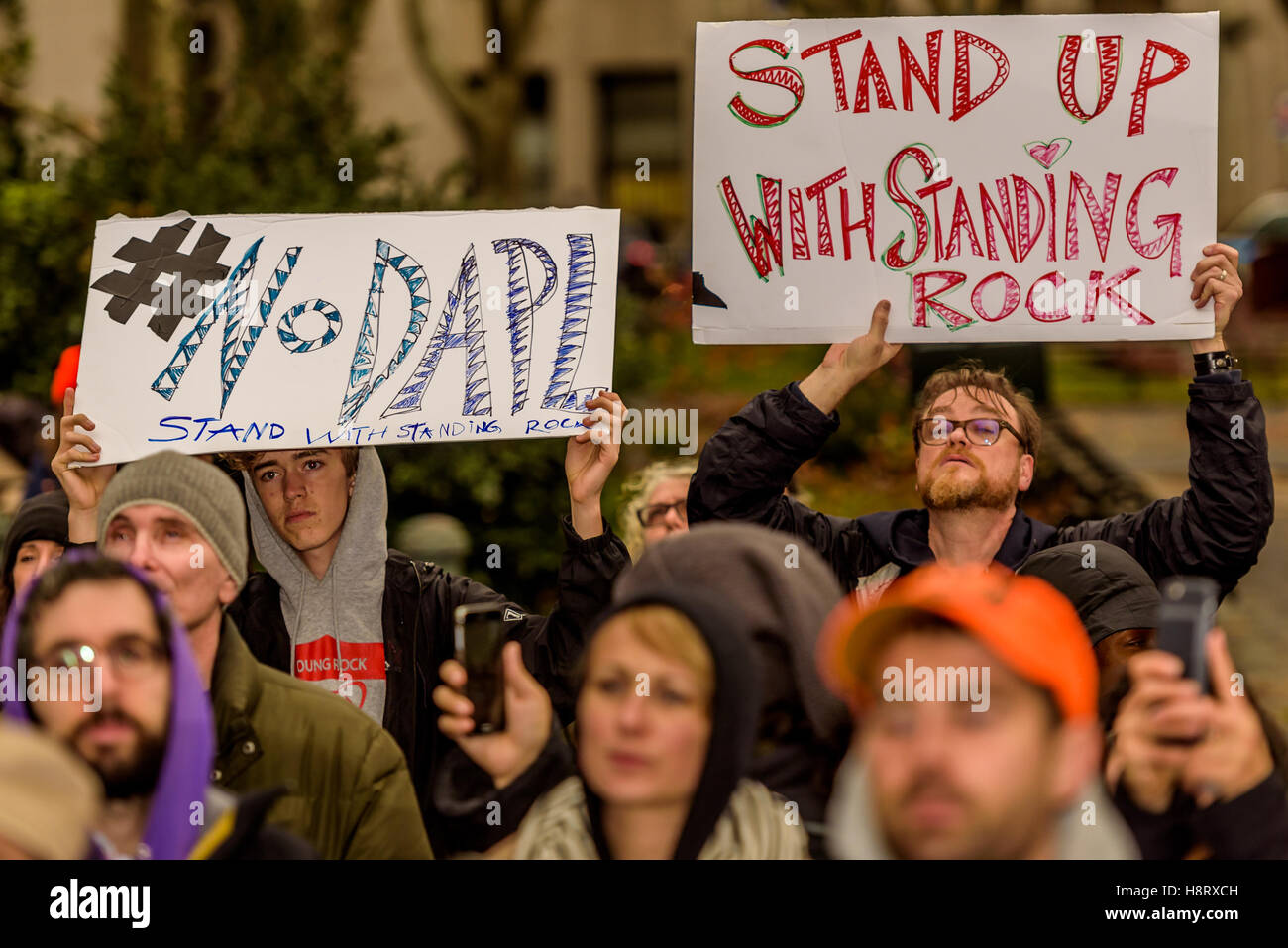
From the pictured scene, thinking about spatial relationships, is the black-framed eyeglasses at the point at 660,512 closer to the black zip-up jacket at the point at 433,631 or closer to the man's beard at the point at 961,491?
the black zip-up jacket at the point at 433,631

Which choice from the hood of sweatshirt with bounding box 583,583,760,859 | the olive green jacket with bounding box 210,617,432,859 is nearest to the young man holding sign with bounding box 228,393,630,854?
the olive green jacket with bounding box 210,617,432,859

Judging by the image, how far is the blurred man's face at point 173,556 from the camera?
2760 millimetres

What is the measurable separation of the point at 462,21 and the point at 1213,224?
78.1 ft

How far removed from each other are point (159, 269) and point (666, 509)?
157 cm

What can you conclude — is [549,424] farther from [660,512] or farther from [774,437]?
[660,512]

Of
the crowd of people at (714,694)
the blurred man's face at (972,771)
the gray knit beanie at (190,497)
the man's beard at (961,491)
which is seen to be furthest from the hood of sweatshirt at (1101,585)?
the gray knit beanie at (190,497)

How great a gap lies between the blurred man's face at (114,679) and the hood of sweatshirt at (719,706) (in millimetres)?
720

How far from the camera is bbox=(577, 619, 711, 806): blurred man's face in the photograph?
7.63 ft

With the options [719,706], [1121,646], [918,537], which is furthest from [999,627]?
[918,537]

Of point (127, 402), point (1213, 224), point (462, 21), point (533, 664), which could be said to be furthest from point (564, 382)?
point (462, 21)

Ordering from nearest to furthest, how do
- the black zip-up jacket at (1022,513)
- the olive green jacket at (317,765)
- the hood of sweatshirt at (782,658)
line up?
the hood of sweatshirt at (782,658)
the olive green jacket at (317,765)
the black zip-up jacket at (1022,513)

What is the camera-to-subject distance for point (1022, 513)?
11.2ft

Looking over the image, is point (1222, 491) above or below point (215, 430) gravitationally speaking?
below

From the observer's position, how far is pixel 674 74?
26938 mm
